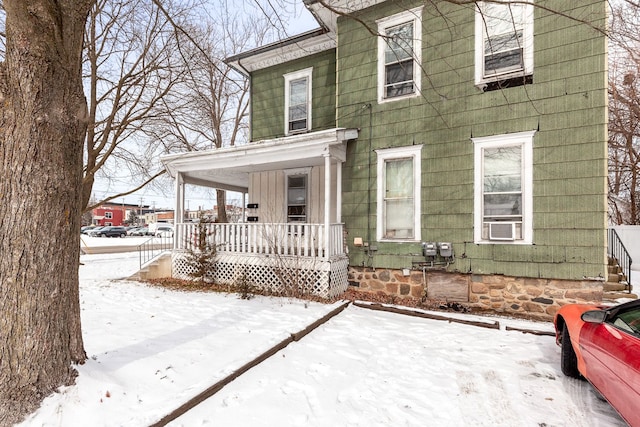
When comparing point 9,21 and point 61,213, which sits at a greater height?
point 9,21

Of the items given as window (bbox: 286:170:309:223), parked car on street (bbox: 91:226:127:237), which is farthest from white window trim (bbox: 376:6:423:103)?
parked car on street (bbox: 91:226:127:237)

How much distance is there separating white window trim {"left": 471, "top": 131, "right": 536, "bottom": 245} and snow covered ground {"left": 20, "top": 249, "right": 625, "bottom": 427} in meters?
1.67

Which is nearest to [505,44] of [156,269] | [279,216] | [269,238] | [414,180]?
[414,180]

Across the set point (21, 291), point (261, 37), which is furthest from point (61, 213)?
point (261, 37)

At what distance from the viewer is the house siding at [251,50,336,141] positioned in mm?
9078

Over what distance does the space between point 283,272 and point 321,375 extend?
394 centimetres

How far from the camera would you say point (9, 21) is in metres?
2.59

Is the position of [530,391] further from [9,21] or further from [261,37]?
[261,37]

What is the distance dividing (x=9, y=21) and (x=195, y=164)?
20.5 ft

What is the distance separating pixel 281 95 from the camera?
9914 millimetres

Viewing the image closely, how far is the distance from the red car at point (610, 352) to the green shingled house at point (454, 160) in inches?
109

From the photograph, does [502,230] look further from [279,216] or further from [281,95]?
[281,95]

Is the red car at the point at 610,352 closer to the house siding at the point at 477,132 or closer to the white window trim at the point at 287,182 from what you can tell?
the house siding at the point at 477,132

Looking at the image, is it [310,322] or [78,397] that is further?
[310,322]
